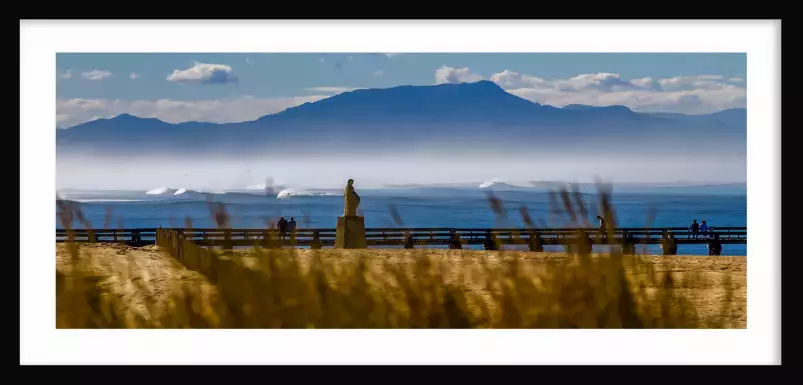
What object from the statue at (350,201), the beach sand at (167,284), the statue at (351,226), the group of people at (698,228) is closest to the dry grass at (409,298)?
the beach sand at (167,284)

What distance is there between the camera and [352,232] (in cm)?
1434

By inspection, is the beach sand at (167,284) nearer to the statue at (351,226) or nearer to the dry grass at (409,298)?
the dry grass at (409,298)

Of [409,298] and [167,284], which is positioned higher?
[409,298]

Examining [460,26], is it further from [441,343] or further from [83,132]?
[83,132]

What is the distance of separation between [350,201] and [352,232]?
1.91ft

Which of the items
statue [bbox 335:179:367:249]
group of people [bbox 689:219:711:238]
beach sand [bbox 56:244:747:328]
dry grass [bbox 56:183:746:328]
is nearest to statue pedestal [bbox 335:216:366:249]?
statue [bbox 335:179:367:249]

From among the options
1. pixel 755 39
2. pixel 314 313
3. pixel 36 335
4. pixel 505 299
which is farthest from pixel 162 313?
pixel 755 39

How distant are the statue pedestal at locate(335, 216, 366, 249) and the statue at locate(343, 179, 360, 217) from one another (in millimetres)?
95

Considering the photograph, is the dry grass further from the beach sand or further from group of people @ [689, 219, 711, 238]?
group of people @ [689, 219, 711, 238]

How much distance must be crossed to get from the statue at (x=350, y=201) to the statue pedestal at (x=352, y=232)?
10 centimetres

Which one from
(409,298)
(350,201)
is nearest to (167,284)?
(409,298)

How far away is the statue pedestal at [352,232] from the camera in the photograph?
46.8 ft

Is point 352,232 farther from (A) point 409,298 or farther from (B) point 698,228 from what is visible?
(B) point 698,228

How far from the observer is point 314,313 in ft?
18.9
